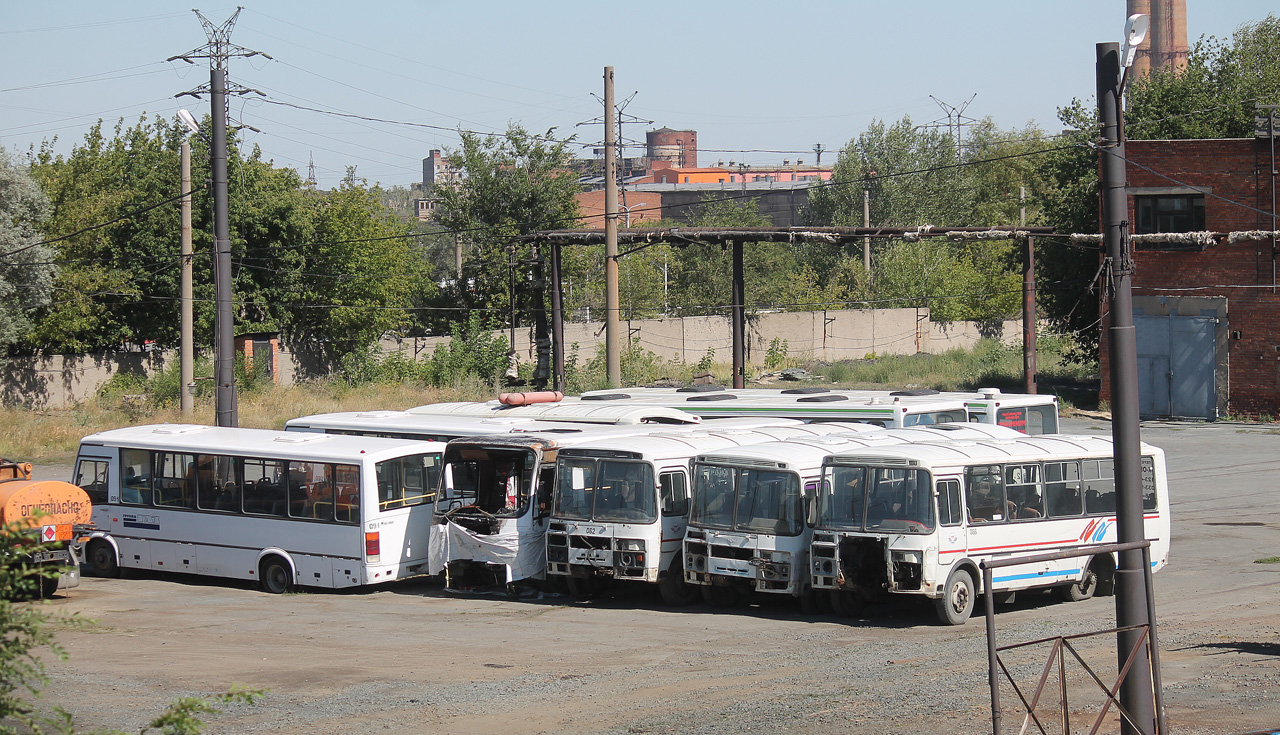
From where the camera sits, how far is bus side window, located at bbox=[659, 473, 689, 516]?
17583 mm

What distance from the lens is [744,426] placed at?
21.5m

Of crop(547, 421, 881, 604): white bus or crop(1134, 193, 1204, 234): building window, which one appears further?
crop(1134, 193, 1204, 234): building window

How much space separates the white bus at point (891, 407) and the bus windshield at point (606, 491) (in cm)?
713

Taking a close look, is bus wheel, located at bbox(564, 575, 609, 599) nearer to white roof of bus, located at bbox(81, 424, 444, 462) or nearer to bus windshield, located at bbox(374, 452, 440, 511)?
bus windshield, located at bbox(374, 452, 440, 511)

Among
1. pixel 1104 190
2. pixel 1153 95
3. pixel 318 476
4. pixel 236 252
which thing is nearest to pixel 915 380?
pixel 1153 95

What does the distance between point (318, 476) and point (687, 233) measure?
2047 centimetres

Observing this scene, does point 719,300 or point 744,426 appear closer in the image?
point 744,426

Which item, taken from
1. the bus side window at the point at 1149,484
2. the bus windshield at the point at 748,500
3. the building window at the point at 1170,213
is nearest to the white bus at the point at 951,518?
the bus windshield at the point at 748,500

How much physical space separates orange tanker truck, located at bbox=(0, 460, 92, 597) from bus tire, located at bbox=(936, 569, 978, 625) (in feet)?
41.3

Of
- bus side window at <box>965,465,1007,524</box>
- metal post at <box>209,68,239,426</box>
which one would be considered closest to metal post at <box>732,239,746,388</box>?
metal post at <box>209,68,239,426</box>

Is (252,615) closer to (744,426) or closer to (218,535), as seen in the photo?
(218,535)

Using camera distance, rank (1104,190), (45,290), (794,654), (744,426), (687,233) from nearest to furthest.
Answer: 1. (1104,190)
2. (794,654)
3. (744,426)
4. (687,233)
5. (45,290)

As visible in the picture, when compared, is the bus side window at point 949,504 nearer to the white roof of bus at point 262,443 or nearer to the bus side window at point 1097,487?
the bus side window at point 1097,487

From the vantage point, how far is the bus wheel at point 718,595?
1748cm
